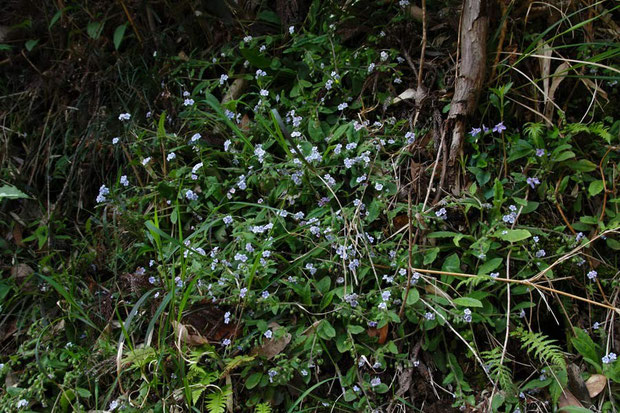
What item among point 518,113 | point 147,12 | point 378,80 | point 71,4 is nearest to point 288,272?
point 378,80

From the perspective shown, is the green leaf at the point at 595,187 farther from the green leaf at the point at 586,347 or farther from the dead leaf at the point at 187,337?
the dead leaf at the point at 187,337

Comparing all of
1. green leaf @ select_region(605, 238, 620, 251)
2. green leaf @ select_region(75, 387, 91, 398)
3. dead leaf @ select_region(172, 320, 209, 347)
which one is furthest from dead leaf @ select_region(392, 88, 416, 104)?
green leaf @ select_region(75, 387, 91, 398)

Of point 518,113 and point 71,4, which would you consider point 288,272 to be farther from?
point 71,4

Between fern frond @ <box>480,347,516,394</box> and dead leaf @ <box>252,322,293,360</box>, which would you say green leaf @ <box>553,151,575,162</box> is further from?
dead leaf @ <box>252,322,293,360</box>

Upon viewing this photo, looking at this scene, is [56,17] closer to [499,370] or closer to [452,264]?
[452,264]

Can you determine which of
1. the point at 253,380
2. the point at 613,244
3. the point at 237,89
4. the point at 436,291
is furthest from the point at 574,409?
the point at 237,89

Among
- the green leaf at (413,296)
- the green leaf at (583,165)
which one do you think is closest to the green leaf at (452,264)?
the green leaf at (413,296)
